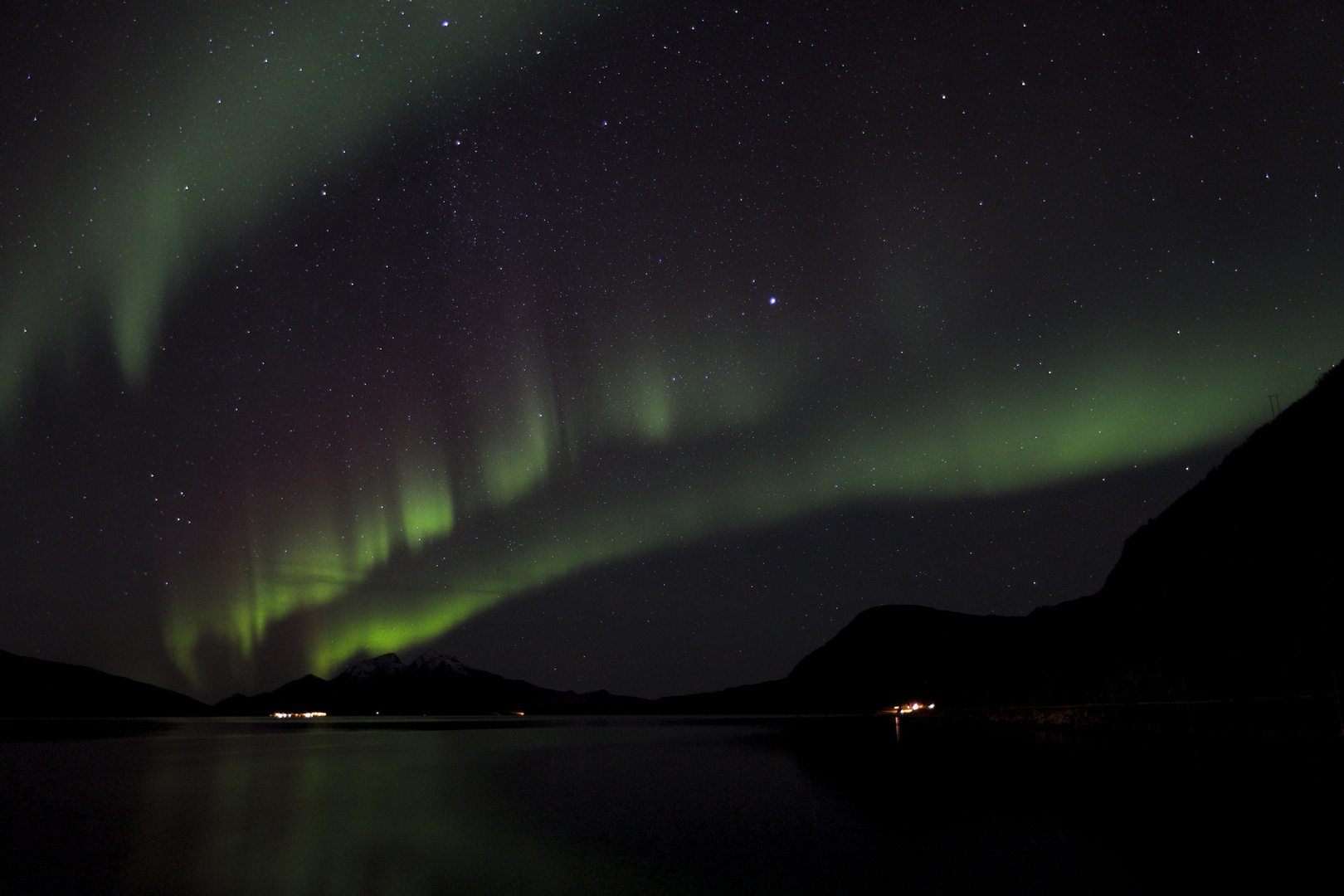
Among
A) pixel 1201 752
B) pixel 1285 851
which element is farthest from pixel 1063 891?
pixel 1201 752

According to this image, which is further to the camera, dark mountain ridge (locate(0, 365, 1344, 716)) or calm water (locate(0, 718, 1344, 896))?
dark mountain ridge (locate(0, 365, 1344, 716))

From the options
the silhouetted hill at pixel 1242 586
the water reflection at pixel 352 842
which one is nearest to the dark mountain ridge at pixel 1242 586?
the silhouetted hill at pixel 1242 586

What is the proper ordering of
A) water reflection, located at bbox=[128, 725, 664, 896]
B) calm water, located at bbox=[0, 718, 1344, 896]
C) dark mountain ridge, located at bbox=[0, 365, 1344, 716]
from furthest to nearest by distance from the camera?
1. dark mountain ridge, located at bbox=[0, 365, 1344, 716]
2. water reflection, located at bbox=[128, 725, 664, 896]
3. calm water, located at bbox=[0, 718, 1344, 896]

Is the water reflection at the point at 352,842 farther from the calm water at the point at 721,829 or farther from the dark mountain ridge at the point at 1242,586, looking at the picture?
the dark mountain ridge at the point at 1242,586

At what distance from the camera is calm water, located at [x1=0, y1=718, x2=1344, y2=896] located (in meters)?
11.0

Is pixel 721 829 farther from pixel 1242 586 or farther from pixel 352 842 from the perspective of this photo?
pixel 1242 586

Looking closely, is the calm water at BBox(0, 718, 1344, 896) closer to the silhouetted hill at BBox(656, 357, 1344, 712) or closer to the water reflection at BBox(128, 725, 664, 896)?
the water reflection at BBox(128, 725, 664, 896)

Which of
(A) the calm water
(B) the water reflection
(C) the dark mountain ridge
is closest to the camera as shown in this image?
(A) the calm water

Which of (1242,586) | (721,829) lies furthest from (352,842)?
(1242,586)

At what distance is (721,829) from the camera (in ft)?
53.0

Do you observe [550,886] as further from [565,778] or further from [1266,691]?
[1266,691]

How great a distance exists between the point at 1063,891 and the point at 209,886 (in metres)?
11.3

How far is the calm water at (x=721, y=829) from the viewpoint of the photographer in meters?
11.0

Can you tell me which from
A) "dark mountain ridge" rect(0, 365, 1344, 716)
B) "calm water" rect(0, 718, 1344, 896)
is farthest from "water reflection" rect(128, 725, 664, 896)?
"dark mountain ridge" rect(0, 365, 1344, 716)
